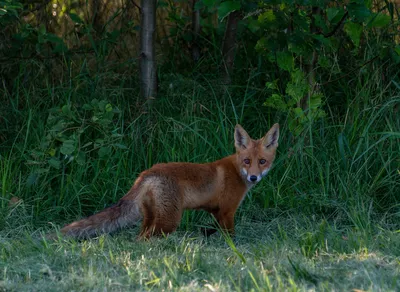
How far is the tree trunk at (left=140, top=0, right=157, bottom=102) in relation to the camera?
697cm

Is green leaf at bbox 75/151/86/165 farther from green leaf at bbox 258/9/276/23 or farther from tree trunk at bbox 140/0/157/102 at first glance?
green leaf at bbox 258/9/276/23

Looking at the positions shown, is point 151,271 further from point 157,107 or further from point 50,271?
point 157,107

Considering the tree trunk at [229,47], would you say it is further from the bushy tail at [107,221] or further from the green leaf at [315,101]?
the bushy tail at [107,221]

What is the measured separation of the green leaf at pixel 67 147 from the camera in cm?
588

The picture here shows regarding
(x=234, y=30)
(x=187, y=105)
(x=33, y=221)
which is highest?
(x=234, y=30)

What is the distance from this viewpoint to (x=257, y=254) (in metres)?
4.27

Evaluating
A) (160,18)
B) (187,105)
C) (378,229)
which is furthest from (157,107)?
(378,229)

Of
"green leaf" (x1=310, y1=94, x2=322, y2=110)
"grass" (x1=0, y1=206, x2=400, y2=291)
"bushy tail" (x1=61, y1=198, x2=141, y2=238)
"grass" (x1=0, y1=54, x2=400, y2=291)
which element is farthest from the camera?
"green leaf" (x1=310, y1=94, x2=322, y2=110)

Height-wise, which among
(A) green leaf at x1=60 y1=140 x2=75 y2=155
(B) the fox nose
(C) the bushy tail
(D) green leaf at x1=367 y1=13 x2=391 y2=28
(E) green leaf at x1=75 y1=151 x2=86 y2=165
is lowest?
(C) the bushy tail

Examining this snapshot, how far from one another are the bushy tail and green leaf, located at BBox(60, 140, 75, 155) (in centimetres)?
105

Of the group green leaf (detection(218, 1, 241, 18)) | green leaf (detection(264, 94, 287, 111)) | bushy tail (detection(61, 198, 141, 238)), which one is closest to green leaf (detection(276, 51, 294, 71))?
green leaf (detection(264, 94, 287, 111))

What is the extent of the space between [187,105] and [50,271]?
320 centimetres

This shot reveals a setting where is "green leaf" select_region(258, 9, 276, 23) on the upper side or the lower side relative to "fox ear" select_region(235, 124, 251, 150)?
upper

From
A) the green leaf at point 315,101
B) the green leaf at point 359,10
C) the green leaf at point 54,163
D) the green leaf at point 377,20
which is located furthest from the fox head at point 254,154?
the green leaf at point 54,163
